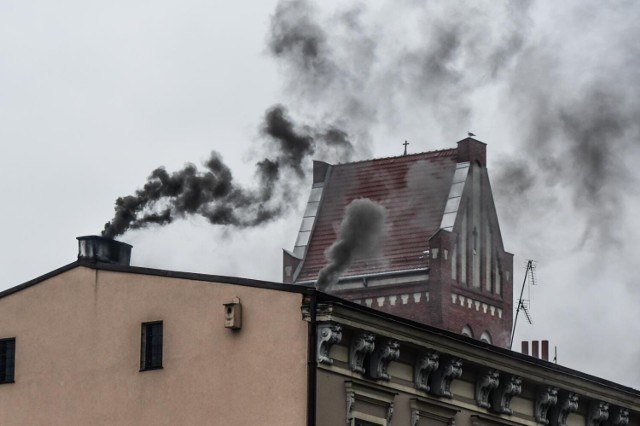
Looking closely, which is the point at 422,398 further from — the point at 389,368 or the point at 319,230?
the point at 319,230

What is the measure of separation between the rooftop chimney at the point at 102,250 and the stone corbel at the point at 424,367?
7912 mm

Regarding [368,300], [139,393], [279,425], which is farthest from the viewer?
[368,300]

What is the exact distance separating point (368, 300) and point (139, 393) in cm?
3418

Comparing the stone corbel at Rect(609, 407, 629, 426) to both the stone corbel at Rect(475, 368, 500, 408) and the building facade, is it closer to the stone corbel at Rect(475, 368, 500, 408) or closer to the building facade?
the building facade

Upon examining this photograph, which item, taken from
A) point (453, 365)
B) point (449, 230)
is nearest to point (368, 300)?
point (449, 230)

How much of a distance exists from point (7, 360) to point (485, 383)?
11.2m

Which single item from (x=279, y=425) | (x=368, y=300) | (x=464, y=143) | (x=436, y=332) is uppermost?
(x=464, y=143)

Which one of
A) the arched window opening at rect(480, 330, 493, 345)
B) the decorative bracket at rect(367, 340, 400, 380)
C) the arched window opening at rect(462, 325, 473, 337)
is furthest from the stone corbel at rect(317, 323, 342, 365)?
the arched window opening at rect(480, 330, 493, 345)

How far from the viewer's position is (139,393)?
37.7 metres

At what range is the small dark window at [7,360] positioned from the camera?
1574 inches

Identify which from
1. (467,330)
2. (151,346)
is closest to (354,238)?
(467,330)

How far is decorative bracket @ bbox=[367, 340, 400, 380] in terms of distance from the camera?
37219mm

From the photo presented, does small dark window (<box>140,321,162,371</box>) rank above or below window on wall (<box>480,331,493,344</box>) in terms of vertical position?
below

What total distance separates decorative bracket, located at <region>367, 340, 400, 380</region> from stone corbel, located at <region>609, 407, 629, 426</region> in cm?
1034
